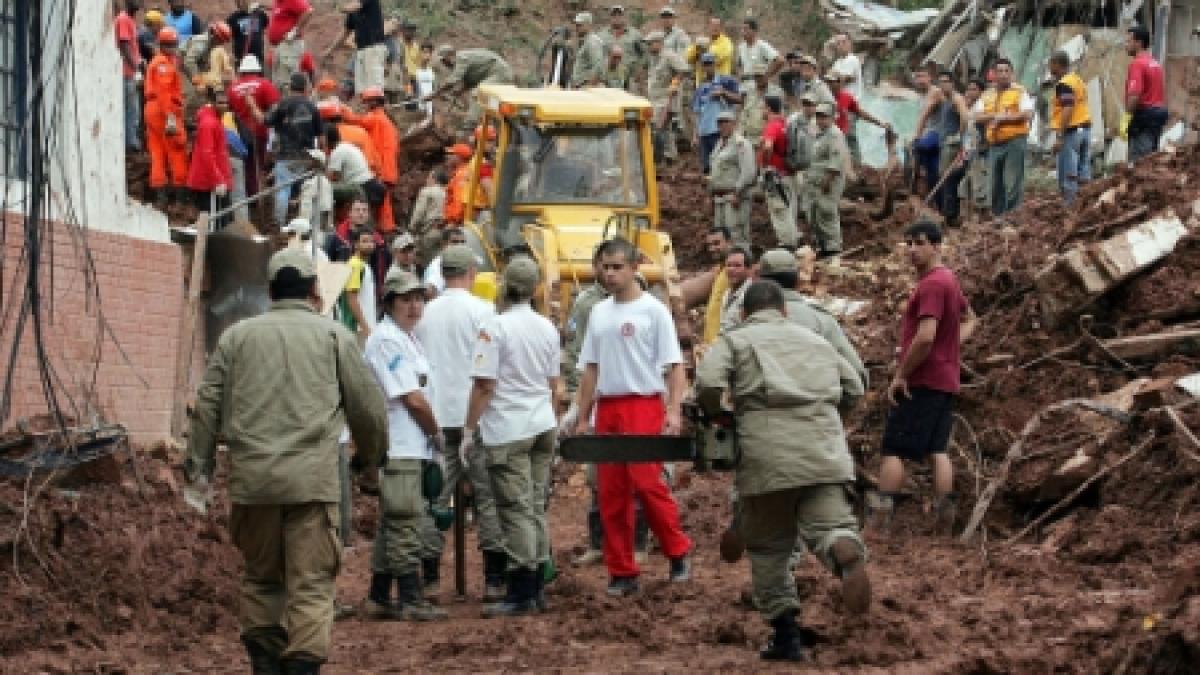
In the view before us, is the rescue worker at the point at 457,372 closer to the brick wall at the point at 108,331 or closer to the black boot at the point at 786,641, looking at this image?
the brick wall at the point at 108,331

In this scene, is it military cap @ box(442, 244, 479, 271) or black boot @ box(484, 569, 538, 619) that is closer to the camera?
black boot @ box(484, 569, 538, 619)

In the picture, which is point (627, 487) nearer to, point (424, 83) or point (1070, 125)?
point (1070, 125)

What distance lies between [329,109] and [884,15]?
556 inches

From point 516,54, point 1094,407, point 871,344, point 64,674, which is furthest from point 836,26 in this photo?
point 64,674

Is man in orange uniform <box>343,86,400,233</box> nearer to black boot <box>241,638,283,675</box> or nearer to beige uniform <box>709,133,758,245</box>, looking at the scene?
beige uniform <box>709,133,758,245</box>

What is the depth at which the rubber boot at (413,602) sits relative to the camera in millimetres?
11688

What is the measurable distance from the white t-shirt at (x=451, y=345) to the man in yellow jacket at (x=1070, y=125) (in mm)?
11605

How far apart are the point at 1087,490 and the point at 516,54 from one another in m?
24.3

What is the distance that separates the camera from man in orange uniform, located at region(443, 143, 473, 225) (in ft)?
78.5

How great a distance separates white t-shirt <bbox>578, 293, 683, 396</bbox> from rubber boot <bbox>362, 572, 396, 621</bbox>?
1.61 m

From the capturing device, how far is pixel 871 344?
16969mm

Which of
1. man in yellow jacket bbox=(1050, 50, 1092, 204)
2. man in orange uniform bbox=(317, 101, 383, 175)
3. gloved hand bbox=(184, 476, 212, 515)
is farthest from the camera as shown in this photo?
man in orange uniform bbox=(317, 101, 383, 175)

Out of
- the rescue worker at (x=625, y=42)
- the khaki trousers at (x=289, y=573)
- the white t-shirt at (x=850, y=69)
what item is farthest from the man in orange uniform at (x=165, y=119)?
the khaki trousers at (x=289, y=573)

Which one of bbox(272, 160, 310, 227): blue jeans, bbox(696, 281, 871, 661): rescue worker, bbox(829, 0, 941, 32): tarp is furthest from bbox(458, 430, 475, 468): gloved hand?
bbox(829, 0, 941, 32): tarp
